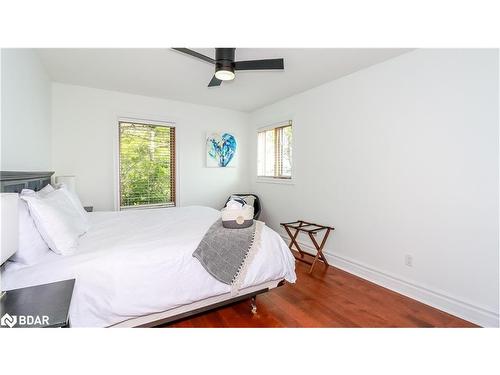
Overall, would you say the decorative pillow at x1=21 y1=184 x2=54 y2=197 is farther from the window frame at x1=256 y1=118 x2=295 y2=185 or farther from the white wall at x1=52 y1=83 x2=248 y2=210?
the window frame at x1=256 y1=118 x2=295 y2=185

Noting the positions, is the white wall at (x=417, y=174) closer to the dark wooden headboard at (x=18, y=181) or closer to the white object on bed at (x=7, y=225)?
the white object on bed at (x=7, y=225)

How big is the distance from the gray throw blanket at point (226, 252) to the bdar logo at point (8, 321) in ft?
3.22

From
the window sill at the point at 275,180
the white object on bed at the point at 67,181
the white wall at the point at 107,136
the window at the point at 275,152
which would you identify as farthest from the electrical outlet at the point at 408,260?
the white object on bed at the point at 67,181

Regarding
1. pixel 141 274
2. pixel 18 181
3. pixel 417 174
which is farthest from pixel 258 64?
pixel 18 181

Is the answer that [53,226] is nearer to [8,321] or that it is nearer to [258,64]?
[8,321]

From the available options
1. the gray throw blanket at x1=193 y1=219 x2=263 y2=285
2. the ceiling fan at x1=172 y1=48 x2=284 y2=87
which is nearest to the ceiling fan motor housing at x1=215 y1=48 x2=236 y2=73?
the ceiling fan at x1=172 y1=48 x2=284 y2=87

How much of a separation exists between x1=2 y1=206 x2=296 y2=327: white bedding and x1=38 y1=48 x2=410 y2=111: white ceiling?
1852 mm

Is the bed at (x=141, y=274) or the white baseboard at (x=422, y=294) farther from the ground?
the bed at (x=141, y=274)

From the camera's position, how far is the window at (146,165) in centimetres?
385

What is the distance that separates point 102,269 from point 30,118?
1.98 meters

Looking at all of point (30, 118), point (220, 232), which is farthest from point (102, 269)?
point (30, 118)

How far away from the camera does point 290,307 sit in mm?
2199

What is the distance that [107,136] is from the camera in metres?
3.63
